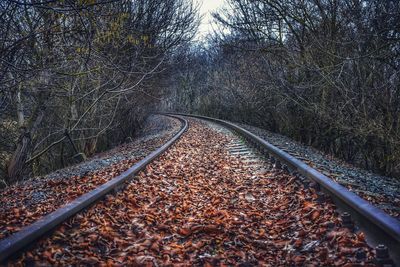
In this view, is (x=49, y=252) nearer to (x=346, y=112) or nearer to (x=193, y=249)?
(x=193, y=249)

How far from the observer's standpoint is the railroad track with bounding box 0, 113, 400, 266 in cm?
321

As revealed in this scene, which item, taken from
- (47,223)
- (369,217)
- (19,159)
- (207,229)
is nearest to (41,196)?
(47,223)

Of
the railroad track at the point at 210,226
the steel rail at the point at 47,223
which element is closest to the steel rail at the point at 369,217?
the railroad track at the point at 210,226

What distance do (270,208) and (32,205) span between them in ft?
10.8

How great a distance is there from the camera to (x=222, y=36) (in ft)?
60.9

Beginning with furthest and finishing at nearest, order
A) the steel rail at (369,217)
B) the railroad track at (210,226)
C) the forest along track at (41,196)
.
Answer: the forest along track at (41,196) < the railroad track at (210,226) < the steel rail at (369,217)

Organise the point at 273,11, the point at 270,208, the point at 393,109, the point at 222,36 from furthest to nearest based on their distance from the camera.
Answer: the point at 222,36
the point at 273,11
the point at 393,109
the point at 270,208

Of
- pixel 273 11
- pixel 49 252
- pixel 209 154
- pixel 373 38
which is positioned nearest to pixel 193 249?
pixel 49 252

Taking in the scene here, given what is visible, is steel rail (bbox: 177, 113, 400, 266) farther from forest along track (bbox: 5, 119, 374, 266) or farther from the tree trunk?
the tree trunk

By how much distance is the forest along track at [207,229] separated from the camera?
10.8ft

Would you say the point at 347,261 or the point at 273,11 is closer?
the point at 347,261

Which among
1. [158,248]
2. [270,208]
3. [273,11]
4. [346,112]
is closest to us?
[158,248]

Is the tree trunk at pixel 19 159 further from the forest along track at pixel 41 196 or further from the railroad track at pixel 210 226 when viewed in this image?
the railroad track at pixel 210 226

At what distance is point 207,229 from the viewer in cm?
402
